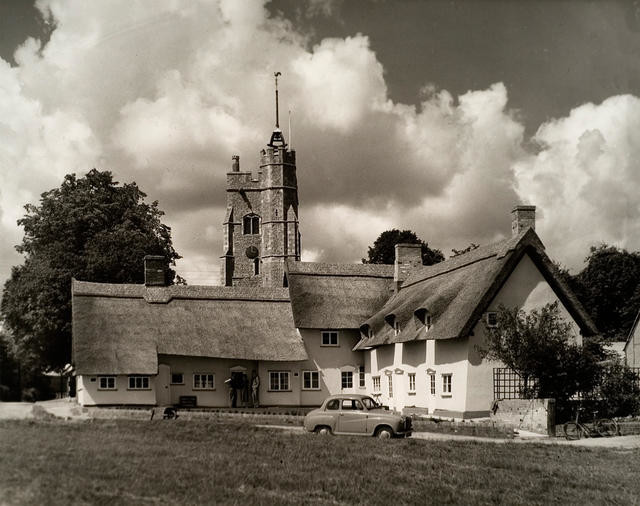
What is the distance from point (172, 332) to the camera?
42.8 metres

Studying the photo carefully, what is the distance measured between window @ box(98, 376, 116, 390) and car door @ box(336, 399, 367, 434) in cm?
1920

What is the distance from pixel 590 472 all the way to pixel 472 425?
28.6 feet

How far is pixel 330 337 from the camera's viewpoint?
4603cm

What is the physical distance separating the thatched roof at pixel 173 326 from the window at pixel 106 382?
125 cm

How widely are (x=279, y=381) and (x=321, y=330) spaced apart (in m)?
3.75

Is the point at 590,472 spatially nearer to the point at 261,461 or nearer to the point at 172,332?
the point at 261,461

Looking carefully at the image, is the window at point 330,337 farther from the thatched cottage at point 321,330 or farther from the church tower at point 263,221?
the church tower at point 263,221

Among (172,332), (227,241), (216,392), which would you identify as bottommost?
(216,392)

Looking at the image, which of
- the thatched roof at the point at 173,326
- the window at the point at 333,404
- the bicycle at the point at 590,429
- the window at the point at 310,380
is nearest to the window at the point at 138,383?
the thatched roof at the point at 173,326

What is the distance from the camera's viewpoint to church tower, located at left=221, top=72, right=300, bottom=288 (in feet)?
310

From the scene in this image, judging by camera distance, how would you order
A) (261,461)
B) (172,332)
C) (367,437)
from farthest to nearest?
(172,332) < (367,437) < (261,461)

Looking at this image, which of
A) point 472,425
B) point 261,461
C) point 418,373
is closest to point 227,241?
point 418,373

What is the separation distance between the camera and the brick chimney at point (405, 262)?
49.3 m

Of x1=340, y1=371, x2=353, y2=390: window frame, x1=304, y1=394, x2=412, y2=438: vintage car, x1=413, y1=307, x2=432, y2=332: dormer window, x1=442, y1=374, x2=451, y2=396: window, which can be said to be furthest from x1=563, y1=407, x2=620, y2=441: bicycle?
x1=340, y1=371, x2=353, y2=390: window frame
